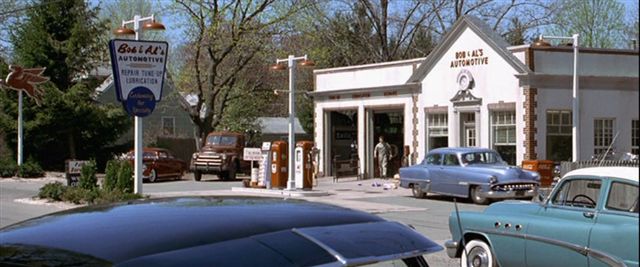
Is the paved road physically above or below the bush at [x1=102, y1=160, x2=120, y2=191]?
below

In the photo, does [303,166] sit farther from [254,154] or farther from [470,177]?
[470,177]

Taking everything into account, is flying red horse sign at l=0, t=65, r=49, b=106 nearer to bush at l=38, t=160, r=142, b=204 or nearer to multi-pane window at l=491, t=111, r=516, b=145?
bush at l=38, t=160, r=142, b=204

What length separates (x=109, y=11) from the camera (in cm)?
6316

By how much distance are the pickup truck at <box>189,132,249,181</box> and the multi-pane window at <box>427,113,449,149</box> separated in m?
8.69

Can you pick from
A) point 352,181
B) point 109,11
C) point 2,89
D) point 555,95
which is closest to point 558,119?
point 555,95

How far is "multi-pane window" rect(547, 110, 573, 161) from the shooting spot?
1180 inches

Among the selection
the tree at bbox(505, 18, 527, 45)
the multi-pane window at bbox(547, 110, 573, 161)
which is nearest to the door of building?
the multi-pane window at bbox(547, 110, 573, 161)

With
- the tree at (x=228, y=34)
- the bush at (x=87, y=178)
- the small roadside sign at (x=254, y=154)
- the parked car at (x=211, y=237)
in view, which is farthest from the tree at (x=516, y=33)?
the parked car at (x=211, y=237)

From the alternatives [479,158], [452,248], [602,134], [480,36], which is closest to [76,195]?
[479,158]

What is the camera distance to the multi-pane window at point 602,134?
3077cm

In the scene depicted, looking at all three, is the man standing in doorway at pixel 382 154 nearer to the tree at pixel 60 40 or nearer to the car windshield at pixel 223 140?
the car windshield at pixel 223 140

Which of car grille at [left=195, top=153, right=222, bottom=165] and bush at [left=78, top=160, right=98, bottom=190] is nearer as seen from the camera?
bush at [left=78, top=160, right=98, bottom=190]

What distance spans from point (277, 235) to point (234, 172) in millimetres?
33661

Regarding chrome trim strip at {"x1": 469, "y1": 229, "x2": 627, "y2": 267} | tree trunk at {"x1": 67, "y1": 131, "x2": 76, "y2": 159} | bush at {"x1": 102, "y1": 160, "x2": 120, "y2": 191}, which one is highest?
tree trunk at {"x1": 67, "y1": 131, "x2": 76, "y2": 159}
